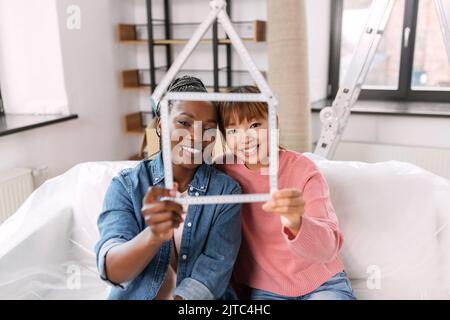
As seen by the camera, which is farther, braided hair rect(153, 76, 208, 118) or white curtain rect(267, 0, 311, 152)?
white curtain rect(267, 0, 311, 152)

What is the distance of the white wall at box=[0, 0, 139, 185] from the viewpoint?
206cm

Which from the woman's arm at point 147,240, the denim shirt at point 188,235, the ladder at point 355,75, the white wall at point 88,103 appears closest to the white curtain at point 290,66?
the ladder at point 355,75

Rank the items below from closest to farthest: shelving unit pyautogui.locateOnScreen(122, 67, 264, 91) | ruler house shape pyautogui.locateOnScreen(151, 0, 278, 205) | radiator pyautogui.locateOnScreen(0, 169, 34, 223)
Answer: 1. ruler house shape pyautogui.locateOnScreen(151, 0, 278, 205)
2. radiator pyautogui.locateOnScreen(0, 169, 34, 223)
3. shelving unit pyautogui.locateOnScreen(122, 67, 264, 91)

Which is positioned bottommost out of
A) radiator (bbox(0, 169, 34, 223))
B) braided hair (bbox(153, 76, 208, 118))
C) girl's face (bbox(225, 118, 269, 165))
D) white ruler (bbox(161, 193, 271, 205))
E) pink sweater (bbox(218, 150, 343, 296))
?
radiator (bbox(0, 169, 34, 223))

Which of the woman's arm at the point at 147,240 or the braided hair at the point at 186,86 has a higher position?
the braided hair at the point at 186,86

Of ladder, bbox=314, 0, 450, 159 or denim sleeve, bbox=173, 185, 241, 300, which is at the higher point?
ladder, bbox=314, 0, 450, 159

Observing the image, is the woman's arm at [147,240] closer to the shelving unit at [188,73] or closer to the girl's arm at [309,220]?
the girl's arm at [309,220]

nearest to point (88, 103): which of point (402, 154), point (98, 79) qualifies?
point (98, 79)

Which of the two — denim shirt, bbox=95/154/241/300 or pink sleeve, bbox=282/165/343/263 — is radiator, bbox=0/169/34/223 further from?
pink sleeve, bbox=282/165/343/263

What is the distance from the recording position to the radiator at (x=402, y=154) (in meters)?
2.11

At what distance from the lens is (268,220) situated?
873 millimetres

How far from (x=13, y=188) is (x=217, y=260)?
4.60 feet

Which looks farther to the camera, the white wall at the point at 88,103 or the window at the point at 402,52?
the window at the point at 402,52

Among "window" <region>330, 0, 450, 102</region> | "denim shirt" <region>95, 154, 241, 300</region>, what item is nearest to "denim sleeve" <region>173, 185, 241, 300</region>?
"denim shirt" <region>95, 154, 241, 300</region>
